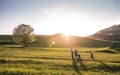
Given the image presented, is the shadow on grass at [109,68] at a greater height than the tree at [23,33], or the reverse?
the tree at [23,33]

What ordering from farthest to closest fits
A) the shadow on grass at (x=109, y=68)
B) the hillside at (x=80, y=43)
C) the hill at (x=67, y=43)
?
the hillside at (x=80, y=43) < the hill at (x=67, y=43) < the shadow on grass at (x=109, y=68)

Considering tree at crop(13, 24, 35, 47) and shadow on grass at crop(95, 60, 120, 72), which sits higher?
tree at crop(13, 24, 35, 47)

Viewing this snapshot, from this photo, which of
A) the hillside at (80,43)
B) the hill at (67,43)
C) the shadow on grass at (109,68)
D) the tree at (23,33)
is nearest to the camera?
the shadow on grass at (109,68)

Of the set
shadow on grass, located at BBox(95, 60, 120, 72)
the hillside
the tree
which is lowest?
shadow on grass, located at BBox(95, 60, 120, 72)

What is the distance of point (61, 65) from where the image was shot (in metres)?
31.9

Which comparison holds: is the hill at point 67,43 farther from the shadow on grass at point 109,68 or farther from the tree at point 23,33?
the shadow on grass at point 109,68

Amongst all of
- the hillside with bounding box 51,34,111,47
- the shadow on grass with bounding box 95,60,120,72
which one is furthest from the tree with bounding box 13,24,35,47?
the shadow on grass with bounding box 95,60,120,72

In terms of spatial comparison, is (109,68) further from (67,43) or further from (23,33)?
(67,43)

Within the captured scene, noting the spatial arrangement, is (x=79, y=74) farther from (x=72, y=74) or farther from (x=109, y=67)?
(x=109, y=67)

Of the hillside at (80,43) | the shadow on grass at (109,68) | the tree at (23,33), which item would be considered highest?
the tree at (23,33)

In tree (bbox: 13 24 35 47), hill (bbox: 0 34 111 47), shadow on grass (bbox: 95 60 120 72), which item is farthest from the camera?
hill (bbox: 0 34 111 47)

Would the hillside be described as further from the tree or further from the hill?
the tree

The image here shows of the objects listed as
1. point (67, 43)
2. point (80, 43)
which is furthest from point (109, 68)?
point (80, 43)

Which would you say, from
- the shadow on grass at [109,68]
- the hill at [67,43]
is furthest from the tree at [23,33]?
the shadow on grass at [109,68]
